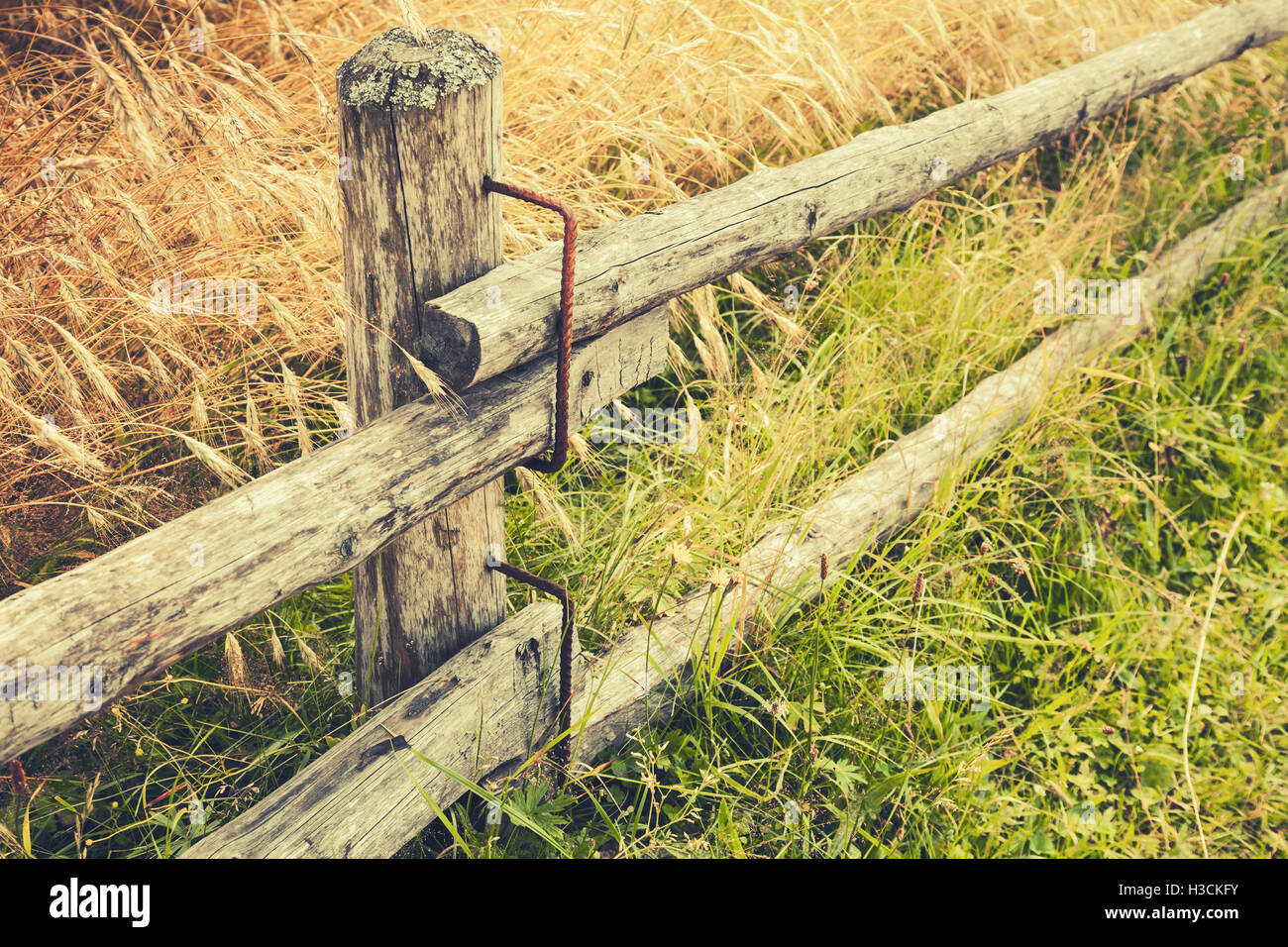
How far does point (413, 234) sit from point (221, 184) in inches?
41.7

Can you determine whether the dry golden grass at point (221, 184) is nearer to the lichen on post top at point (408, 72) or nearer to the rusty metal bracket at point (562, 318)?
the lichen on post top at point (408, 72)

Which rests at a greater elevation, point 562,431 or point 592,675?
point 562,431

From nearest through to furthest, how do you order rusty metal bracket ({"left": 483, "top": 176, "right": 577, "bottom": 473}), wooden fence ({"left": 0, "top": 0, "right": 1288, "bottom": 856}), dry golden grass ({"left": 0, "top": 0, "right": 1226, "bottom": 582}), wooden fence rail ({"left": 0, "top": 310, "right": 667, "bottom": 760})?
1. wooden fence rail ({"left": 0, "top": 310, "right": 667, "bottom": 760})
2. wooden fence ({"left": 0, "top": 0, "right": 1288, "bottom": 856})
3. rusty metal bracket ({"left": 483, "top": 176, "right": 577, "bottom": 473})
4. dry golden grass ({"left": 0, "top": 0, "right": 1226, "bottom": 582})

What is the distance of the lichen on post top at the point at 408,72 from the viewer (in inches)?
54.4

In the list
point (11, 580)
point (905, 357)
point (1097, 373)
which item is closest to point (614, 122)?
point (905, 357)

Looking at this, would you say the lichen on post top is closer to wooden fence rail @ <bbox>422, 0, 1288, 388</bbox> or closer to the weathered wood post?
the weathered wood post

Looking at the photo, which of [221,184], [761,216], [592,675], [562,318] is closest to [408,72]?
[562,318]

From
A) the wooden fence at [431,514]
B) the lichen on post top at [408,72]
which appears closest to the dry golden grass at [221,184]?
the lichen on post top at [408,72]

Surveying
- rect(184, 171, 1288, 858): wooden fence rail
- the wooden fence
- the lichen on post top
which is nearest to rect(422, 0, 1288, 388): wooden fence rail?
the wooden fence

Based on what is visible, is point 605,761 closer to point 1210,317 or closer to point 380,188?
point 380,188

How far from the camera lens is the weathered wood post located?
1.40 m

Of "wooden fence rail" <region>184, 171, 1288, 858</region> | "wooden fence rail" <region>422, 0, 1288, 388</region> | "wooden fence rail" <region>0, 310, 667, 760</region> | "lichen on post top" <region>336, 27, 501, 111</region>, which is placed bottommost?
"wooden fence rail" <region>184, 171, 1288, 858</region>

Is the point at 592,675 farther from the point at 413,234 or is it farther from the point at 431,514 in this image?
the point at 413,234

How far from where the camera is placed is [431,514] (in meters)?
1.52
